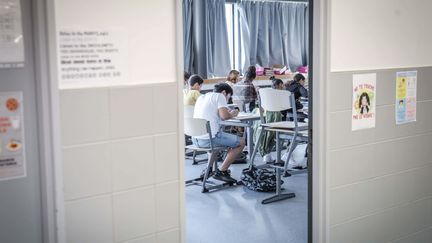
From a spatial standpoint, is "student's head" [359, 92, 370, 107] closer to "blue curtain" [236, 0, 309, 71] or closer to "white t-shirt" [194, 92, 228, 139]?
"white t-shirt" [194, 92, 228, 139]

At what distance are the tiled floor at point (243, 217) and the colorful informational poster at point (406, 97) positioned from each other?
45.2 inches

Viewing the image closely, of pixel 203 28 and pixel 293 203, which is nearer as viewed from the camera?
pixel 293 203

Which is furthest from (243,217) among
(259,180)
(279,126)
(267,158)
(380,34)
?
(380,34)

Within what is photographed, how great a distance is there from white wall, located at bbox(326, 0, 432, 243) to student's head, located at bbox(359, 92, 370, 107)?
8 centimetres

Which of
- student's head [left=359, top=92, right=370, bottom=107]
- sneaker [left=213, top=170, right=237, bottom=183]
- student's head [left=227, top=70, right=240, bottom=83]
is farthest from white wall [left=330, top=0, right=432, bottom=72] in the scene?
student's head [left=227, top=70, right=240, bottom=83]

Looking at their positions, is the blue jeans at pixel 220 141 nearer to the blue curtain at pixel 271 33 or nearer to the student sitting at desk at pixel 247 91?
the student sitting at desk at pixel 247 91

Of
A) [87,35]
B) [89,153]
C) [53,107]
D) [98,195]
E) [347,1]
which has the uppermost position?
[347,1]

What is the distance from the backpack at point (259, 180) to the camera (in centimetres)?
462

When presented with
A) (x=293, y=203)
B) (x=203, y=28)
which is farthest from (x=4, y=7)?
(x=203, y=28)

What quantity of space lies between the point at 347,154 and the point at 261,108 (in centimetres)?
279

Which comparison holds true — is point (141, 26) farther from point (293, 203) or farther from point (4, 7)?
point (293, 203)

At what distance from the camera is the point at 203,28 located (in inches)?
298

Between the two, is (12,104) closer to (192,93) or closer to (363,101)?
(363,101)

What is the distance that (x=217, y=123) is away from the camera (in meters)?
4.75
